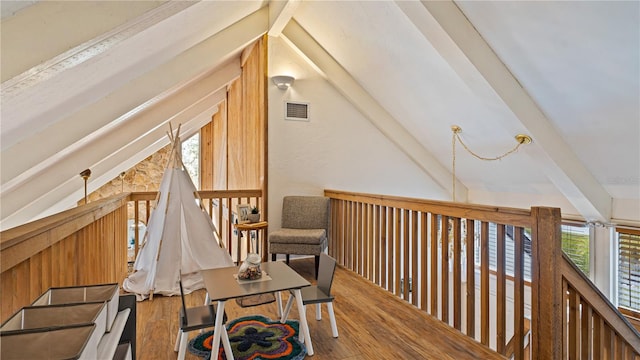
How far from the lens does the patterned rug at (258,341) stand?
2156 mm

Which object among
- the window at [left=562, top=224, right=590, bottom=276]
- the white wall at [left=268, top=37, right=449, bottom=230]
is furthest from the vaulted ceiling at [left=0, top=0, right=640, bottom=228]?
the window at [left=562, top=224, right=590, bottom=276]

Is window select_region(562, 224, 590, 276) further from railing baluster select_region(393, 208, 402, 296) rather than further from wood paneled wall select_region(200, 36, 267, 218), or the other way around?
wood paneled wall select_region(200, 36, 267, 218)

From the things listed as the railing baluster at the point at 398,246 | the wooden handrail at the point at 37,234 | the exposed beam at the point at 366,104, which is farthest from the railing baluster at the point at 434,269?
the exposed beam at the point at 366,104

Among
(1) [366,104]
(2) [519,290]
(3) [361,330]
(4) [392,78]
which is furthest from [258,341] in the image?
(1) [366,104]

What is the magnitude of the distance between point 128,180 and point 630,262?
8.55 m

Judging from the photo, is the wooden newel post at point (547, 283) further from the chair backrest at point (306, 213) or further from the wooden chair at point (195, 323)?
the chair backrest at point (306, 213)

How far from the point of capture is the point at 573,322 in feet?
6.09

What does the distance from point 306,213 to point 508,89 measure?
8.56 ft

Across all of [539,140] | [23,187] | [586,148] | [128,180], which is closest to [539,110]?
[539,140]

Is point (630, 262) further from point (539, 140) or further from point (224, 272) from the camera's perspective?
point (224, 272)

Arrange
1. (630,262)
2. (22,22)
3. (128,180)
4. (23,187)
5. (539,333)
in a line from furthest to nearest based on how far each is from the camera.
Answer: (128,180), (630,262), (23,187), (539,333), (22,22)

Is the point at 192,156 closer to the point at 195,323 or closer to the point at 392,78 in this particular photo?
the point at 392,78

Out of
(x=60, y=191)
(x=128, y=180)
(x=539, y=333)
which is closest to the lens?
(x=539, y=333)

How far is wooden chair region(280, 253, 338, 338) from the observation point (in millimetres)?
2381
